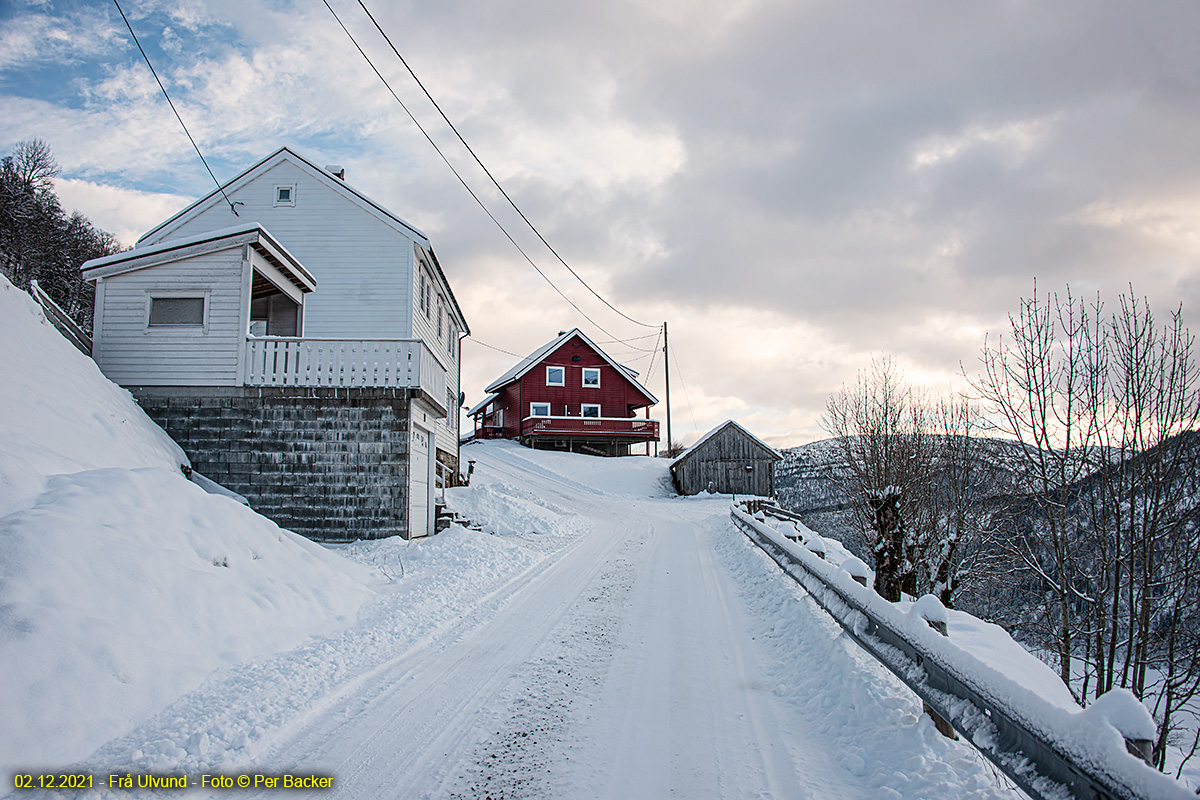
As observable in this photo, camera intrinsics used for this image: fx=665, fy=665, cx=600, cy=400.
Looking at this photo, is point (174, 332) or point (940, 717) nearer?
point (940, 717)

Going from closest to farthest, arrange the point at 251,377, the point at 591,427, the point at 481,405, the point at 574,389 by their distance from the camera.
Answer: the point at 251,377 < the point at 591,427 < the point at 574,389 < the point at 481,405

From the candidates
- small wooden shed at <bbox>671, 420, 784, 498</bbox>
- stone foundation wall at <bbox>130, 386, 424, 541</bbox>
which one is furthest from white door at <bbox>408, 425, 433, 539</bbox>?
small wooden shed at <bbox>671, 420, 784, 498</bbox>

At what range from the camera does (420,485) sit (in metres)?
14.8

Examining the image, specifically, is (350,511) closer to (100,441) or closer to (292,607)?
(100,441)

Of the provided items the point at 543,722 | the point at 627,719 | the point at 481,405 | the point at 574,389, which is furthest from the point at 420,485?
the point at 481,405

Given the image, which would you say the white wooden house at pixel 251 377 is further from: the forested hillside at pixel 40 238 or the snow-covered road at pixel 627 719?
the forested hillside at pixel 40 238

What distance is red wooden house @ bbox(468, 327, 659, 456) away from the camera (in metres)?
43.0

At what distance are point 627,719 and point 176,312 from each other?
12793 millimetres

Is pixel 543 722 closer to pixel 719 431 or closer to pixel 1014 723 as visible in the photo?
pixel 1014 723

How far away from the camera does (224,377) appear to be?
516 inches

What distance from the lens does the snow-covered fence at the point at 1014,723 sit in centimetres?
239

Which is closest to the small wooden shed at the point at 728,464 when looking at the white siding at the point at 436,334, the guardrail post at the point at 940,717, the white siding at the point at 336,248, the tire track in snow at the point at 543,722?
the white siding at the point at 436,334

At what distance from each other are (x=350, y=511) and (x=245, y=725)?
8899 mm

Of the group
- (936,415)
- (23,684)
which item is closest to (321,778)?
(23,684)
